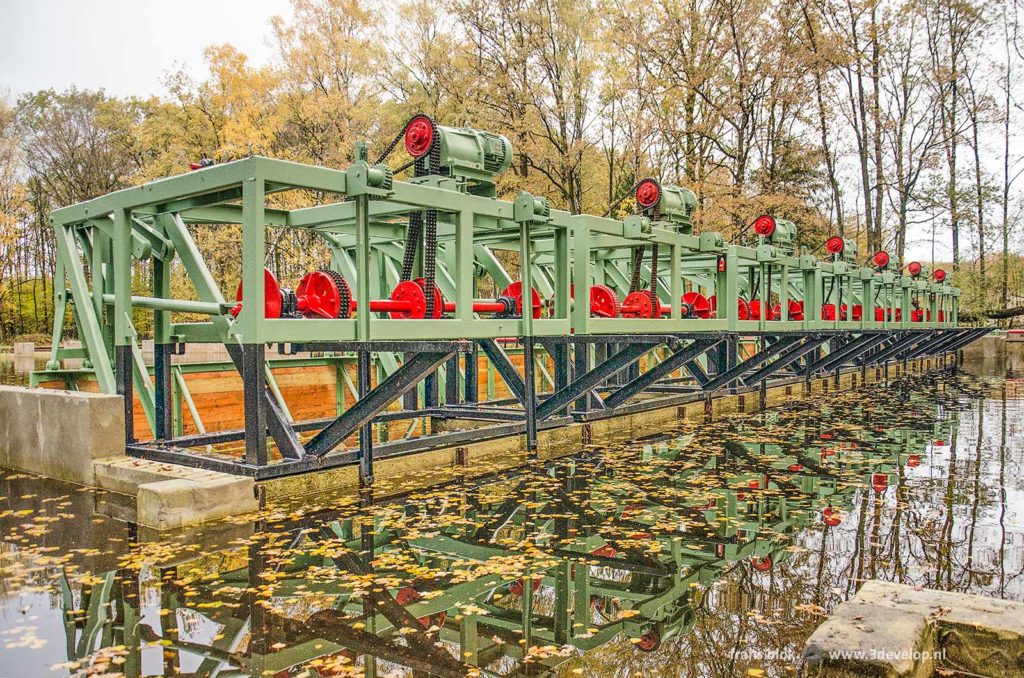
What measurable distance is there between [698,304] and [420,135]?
18.0ft

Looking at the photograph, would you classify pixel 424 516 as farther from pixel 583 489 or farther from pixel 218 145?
pixel 218 145

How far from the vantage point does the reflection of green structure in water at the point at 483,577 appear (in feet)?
12.0

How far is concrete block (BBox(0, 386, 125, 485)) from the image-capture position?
6988 millimetres

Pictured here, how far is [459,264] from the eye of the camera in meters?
7.61

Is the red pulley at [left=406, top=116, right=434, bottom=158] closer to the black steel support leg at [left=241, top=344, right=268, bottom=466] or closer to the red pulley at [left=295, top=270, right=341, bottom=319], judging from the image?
the red pulley at [left=295, top=270, right=341, bottom=319]

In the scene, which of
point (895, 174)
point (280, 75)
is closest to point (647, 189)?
point (280, 75)

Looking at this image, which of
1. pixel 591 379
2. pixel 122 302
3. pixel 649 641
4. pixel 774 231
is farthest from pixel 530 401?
pixel 774 231

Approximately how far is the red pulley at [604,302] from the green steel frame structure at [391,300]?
2 centimetres

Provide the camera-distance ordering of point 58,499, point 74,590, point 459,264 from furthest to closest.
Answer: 1. point 459,264
2. point 58,499
3. point 74,590

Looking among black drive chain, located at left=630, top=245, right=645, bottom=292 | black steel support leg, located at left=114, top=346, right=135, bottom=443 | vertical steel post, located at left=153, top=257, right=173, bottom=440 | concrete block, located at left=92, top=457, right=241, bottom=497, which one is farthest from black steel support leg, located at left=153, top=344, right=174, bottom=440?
black drive chain, located at left=630, top=245, right=645, bottom=292

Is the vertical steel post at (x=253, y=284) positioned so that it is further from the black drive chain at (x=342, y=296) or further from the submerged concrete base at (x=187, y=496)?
the black drive chain at (x=342, y=296)

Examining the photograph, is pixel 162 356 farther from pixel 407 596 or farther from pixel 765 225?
pixel 765 225

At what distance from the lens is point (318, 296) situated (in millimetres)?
7027

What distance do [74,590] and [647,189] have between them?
8.13m
